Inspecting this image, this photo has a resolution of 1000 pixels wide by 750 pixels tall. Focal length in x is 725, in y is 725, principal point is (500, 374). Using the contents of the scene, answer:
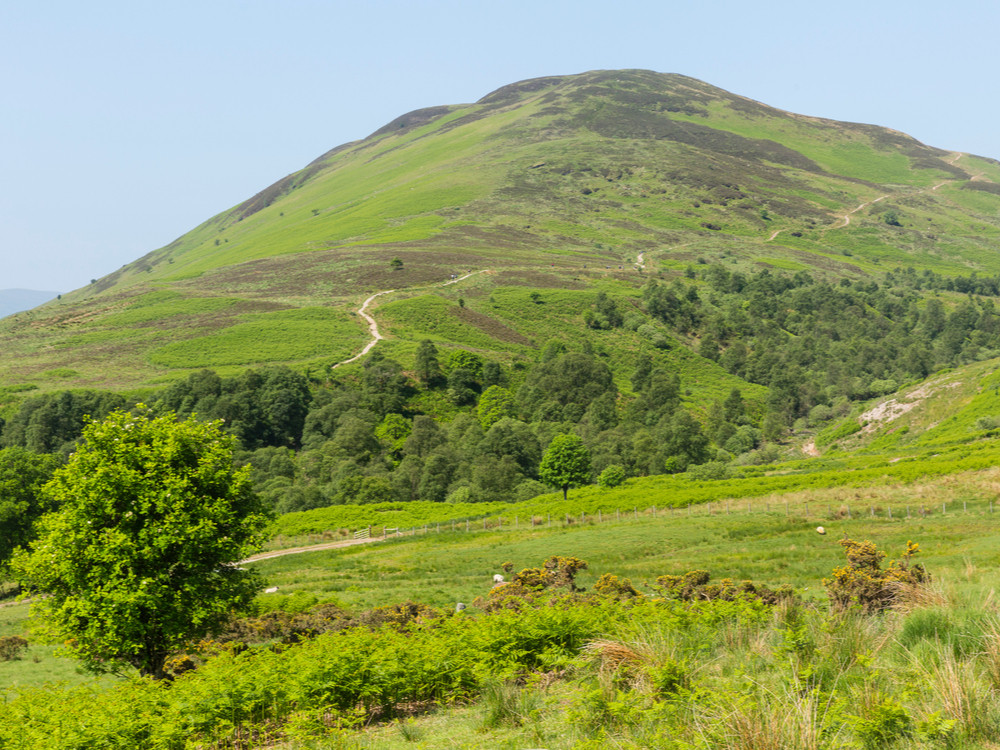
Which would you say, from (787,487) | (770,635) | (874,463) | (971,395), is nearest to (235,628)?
(770,635)

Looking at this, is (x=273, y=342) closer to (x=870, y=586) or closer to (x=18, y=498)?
(x=18, y=498)

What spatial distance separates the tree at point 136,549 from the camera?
17.3 m

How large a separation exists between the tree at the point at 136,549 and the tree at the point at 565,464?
172 ft

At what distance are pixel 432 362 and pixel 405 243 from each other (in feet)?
252

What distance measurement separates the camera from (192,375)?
9612 centimetres

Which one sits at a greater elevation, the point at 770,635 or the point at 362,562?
the point at 770,635

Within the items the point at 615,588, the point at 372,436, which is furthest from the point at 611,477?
the point at 615,588

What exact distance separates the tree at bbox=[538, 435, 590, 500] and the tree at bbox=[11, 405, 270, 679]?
52548 millimetres

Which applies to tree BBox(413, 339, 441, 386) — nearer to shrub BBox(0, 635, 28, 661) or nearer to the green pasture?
the green pasture

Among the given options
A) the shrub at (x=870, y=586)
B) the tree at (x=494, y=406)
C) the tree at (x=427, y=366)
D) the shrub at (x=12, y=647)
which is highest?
the shrub at (x=870, y=586)

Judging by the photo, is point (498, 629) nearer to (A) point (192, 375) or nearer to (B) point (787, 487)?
(B) point (787, 487)

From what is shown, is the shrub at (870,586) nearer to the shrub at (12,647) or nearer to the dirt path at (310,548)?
the shrub at (12,647)

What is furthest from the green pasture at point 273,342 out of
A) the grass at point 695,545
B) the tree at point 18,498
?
the grass at point 695,545

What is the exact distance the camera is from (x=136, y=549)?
17531 millimetres
